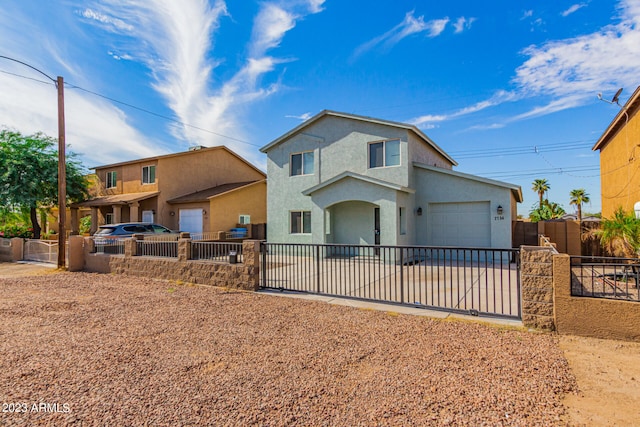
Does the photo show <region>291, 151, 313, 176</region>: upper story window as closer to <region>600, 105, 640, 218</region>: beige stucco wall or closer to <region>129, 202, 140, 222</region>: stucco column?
<region>129, 202, 140, 222</region>: stucco column

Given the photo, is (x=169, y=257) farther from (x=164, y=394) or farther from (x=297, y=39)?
(x=297, y=39)

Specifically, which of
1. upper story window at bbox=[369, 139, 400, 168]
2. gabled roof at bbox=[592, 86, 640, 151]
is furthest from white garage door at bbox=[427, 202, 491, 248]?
gabled roof at bbox=[592, 86, 640, 151]

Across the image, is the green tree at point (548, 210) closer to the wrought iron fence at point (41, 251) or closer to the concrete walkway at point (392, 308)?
the concrete walkway at point (392, 308)

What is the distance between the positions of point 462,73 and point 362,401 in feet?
58.3

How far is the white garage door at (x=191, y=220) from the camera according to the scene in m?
20.5

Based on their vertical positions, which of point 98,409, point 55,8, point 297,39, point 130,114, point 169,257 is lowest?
point 98,409

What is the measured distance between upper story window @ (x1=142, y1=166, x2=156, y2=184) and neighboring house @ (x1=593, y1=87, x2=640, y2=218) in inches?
959

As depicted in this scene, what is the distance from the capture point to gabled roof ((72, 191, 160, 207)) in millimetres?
20062

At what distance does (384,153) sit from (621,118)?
980 centimetres

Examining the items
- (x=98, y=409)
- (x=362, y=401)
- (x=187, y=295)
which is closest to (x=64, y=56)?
(x=187, y=295)

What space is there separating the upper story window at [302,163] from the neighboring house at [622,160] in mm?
12898

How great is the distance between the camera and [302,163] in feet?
56.3

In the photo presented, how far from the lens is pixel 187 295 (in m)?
7.95

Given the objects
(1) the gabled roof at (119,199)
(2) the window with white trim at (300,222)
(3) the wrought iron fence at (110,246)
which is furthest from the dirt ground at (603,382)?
(1) the gabled roof at (119,199)
